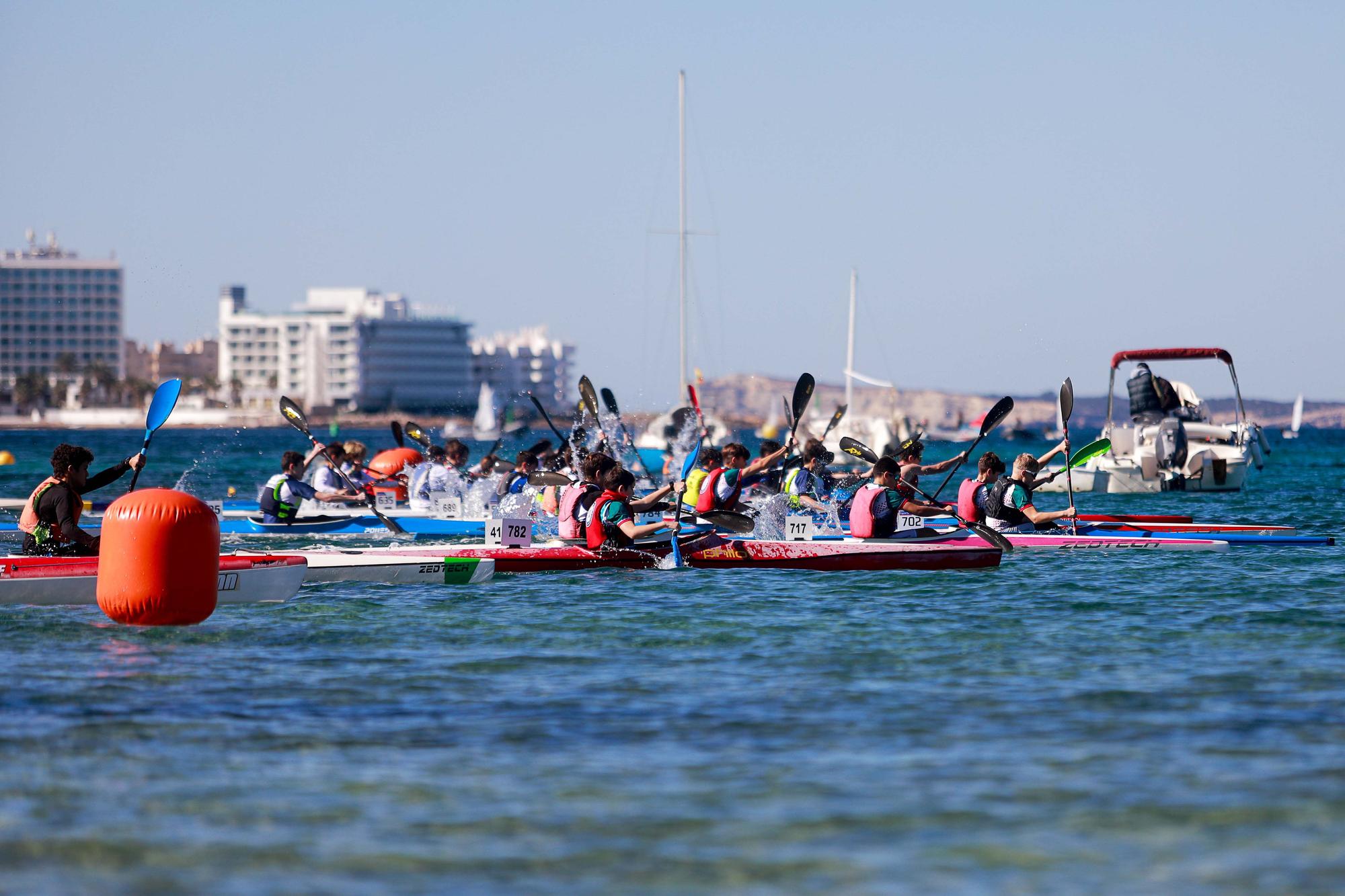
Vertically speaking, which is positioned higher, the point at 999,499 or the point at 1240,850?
the point at 999,499

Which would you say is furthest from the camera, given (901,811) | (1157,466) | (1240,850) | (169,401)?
(1157,466)

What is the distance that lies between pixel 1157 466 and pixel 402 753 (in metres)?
30.6

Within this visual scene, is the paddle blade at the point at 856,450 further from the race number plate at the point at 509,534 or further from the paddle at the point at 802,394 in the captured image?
the race number plate at the point at 509,534

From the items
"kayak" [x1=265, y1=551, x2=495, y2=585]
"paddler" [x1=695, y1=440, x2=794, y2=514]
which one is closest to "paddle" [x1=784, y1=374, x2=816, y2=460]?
"paddler" [x1=695, y1=440, x2=794, y2=514]

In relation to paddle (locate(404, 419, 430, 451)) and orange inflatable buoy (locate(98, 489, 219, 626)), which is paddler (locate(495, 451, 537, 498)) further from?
orange inflatable buoy (locate(98, 489, 219, 626))

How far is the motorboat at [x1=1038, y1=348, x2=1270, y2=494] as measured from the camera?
36531 millimetres

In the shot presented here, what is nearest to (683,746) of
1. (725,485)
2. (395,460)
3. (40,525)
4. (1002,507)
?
(40,525)

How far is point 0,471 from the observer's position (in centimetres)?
5453

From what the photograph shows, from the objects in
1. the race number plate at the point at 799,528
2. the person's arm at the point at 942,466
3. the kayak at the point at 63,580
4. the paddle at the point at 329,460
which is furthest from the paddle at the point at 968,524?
the kayak at the point at 63,580

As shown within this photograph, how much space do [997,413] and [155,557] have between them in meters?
12.5

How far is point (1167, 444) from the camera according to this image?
1436 inches

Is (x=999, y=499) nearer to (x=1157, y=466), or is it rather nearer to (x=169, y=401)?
(x=169, y=401)

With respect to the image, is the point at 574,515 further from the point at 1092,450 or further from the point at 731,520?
the point at 1092,450

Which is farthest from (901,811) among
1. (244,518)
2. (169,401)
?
(244,518)
